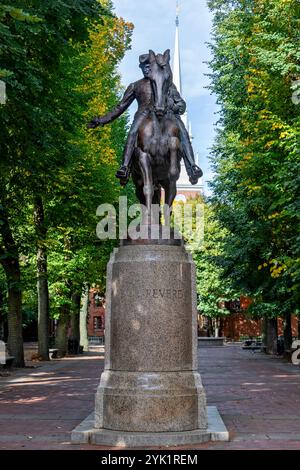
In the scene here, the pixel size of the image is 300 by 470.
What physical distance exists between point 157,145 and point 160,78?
3.56 ft

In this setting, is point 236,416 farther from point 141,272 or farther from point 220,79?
point 220,79

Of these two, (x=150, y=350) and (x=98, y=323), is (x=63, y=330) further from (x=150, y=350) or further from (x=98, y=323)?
(x=98, y=323)

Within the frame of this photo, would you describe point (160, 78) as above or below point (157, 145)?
above

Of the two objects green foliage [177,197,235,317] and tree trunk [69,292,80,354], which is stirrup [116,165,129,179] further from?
green foliage [177,197,235,317]

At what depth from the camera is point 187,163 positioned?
Result: 1108 centimetres

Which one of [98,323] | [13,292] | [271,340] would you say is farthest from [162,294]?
[98,323]

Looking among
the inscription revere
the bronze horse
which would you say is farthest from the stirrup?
the inscription revere

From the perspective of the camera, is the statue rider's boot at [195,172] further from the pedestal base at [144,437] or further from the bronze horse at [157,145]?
the pedestal base at [144,437]

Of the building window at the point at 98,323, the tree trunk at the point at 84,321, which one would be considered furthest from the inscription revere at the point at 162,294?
the building window at the point at 98,323

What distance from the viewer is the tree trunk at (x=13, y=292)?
23.2 meters

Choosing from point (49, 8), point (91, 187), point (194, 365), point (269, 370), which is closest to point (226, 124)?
point (91, 187)

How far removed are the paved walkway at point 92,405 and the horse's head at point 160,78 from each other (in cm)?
506

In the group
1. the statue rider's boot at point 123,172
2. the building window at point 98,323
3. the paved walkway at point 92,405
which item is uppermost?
the statue rider's boot at point 123,172

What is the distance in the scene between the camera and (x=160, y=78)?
35.4ft
